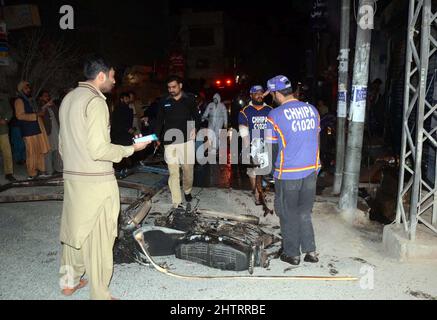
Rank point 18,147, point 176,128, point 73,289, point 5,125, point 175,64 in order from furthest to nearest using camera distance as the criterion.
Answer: point 175,64
point 18,147
point 5,125
point 176,128
point 73,289

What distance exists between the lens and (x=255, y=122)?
6.73 metres

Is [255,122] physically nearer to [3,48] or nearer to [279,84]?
[279,84]

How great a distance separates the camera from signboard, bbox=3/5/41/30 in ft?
45.8

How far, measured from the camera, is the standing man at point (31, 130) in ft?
27.0

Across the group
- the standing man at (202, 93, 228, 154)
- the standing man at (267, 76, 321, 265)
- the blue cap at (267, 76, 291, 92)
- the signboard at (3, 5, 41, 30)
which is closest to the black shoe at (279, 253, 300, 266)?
the standing man at (267, 76, 321, 265)

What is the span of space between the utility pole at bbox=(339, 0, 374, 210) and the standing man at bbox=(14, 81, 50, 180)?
6502mm

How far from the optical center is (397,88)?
11.3 m

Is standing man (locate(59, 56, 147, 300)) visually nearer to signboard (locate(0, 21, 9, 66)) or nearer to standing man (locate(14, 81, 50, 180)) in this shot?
standing man (locate(14, 81, 50, 180))

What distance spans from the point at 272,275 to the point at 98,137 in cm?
238

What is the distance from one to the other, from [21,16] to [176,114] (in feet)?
36.6

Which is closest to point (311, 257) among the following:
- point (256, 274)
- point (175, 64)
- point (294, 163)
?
point (256, 274)

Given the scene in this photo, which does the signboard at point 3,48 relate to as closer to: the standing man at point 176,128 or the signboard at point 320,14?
the standing man at point 176,128
